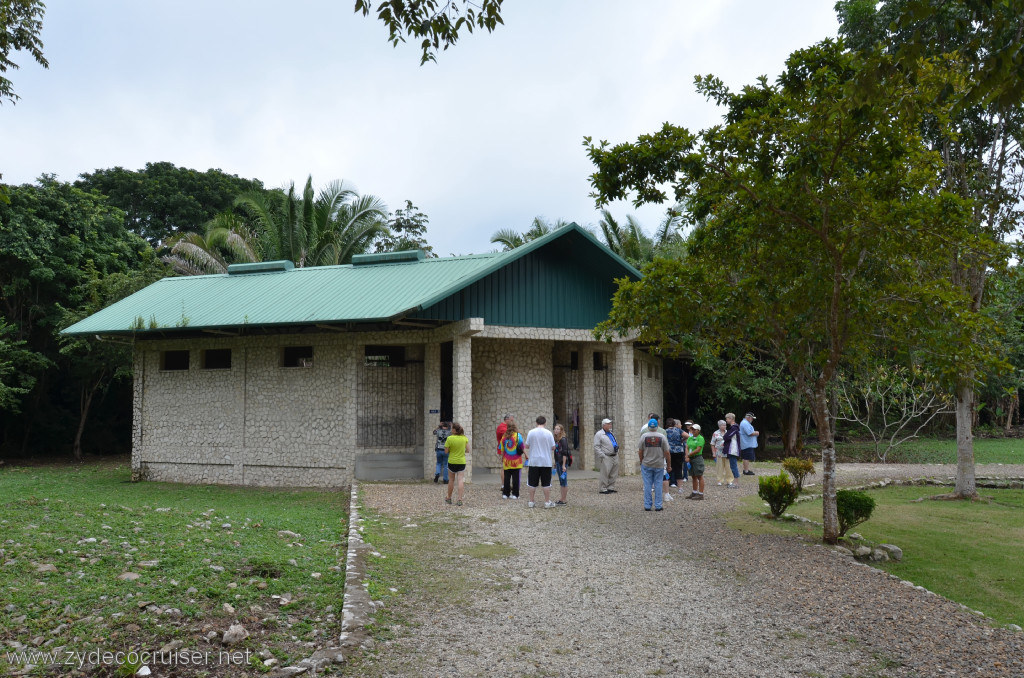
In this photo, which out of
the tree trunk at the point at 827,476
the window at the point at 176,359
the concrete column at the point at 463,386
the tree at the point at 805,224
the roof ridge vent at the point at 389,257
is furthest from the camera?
the window at the point at 176,359

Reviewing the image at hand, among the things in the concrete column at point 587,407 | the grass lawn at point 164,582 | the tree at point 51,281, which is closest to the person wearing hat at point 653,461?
the grass lawn at point 164,582

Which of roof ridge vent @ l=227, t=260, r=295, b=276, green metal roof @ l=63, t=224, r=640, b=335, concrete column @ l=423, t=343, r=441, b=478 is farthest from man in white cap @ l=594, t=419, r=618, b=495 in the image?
roof ridge vent @ l=227, t=260, r=295, b=276

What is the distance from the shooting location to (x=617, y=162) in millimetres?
9992

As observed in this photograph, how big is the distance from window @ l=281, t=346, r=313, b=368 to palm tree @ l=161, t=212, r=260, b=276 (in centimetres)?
928

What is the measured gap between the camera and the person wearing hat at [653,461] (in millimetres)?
12164

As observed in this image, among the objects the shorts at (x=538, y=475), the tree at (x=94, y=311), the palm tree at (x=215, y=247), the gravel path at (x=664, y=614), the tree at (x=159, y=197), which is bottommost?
the gravel path at (x=664, y=614)

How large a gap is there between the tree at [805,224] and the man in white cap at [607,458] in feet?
11.3

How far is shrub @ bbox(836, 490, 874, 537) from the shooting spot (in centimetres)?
1012

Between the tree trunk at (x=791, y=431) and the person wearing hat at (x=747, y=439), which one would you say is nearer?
the person wearing hat at (x=747, y=439)

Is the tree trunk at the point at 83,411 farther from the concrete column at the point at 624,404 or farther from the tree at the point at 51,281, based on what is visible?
the concrete column at the point at 624,404

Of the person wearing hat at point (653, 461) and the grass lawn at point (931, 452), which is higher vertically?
the person wearing hat at point (653, 461)

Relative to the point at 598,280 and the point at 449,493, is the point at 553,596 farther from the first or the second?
the point at 598,280

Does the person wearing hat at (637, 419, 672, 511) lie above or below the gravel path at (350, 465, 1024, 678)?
above

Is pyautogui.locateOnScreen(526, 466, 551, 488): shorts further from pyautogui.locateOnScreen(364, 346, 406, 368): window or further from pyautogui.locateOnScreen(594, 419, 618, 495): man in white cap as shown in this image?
pyautogui.locateOnScreen(364, 346, 406, 368): window
